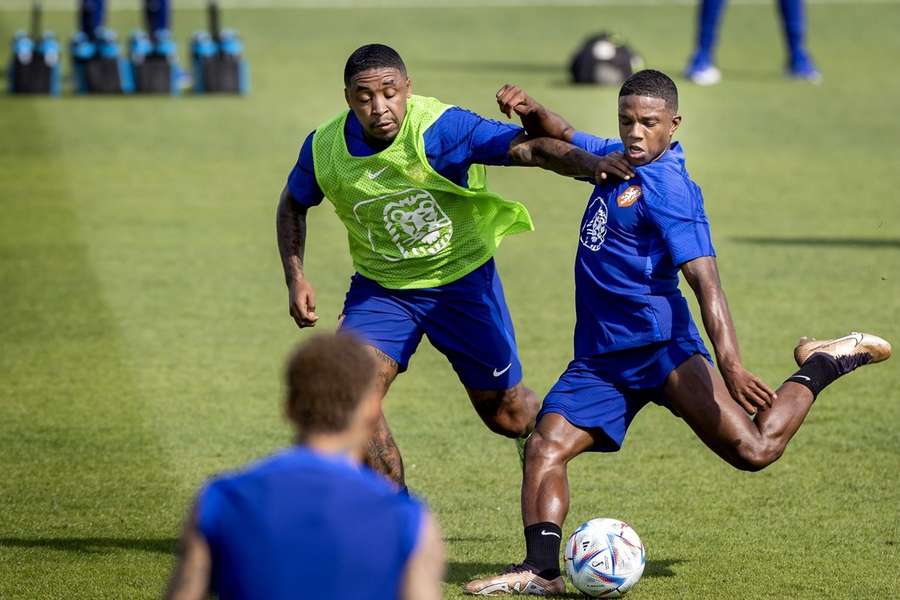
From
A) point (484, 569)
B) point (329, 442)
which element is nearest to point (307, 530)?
point (329, 442)

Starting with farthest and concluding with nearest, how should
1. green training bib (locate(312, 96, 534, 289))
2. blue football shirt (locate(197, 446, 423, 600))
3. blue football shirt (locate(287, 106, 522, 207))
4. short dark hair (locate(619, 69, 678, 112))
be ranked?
green training bib (locate(312, 96, 534, 289)) < blue football shirt (locate(287, 106, 522, 207)) < short dark hair (locate(619, 69, 678, 112)) < blue football shirt (locate(197, 446, 423, 600))

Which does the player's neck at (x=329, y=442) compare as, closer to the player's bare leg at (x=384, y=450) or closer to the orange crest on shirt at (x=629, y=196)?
the orange crest on shirt at (x=629, y=196)

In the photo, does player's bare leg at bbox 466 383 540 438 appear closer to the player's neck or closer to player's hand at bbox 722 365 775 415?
player's hand at bbox 722 365 775 415

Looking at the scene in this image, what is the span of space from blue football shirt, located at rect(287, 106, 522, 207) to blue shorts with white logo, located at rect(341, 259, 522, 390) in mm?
528

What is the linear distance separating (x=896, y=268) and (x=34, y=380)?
7.10 metres

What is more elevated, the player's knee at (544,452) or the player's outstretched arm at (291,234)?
the player's outstretched arm at (291,234)

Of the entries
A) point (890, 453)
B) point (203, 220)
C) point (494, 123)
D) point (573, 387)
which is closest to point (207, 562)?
point (573, 387)

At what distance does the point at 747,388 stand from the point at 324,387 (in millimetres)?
2941

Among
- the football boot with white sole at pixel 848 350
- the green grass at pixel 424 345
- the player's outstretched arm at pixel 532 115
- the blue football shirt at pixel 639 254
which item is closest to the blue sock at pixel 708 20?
the green grass at pixel 424 345

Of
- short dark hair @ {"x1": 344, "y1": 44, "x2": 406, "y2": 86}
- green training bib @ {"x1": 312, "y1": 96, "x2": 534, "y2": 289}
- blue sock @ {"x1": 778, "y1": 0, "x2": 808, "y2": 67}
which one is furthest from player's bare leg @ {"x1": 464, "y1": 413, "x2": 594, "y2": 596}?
blue sock @ {"x1": 778, "y1": 0, "x2": 808, "y2": 67}

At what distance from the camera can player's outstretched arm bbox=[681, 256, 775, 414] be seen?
6219 mm

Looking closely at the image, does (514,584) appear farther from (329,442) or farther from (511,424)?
(329,442)

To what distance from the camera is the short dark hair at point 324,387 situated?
368cm

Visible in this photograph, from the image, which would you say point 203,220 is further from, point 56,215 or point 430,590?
point 430,590
